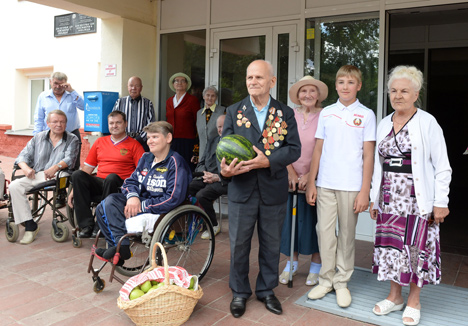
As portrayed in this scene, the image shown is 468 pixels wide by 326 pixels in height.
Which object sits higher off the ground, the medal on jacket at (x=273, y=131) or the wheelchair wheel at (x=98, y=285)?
the medal on jacket at (x=273, y=131)

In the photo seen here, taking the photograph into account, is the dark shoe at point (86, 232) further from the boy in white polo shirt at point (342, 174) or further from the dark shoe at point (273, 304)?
the boy in white polo shirt at point (342, 174)

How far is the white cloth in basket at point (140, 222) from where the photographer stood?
3473 mm

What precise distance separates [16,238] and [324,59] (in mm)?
4140

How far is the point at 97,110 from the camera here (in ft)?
20.7

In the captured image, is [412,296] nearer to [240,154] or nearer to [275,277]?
[275,277]

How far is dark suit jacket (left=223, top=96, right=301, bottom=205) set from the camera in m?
3.11

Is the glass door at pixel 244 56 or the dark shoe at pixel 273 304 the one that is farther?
the glass door at pixel 244 56

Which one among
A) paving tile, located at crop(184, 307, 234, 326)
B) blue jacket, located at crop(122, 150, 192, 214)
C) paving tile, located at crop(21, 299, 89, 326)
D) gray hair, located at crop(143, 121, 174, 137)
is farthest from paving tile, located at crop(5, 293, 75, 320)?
gray hair, located at crop(143, 121, 174, 137)

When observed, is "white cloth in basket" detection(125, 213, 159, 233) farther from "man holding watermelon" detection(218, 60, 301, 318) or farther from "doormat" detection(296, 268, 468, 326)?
"doormat" detection(296, 268, 468, 326)

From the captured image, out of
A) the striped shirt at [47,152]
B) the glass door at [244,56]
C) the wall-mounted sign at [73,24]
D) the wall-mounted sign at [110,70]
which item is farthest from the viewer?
the wall-mounted sign at [73,24]

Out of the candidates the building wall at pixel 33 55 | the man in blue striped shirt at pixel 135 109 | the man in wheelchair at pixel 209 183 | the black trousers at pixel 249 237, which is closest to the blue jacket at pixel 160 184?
the black trousers at pixel 249 237

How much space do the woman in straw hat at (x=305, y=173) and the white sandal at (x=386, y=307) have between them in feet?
2.18

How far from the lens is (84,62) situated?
10648mm

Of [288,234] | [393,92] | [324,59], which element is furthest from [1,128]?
[393,92]
